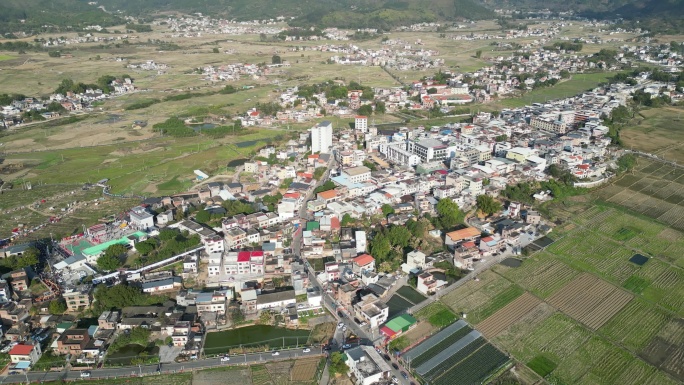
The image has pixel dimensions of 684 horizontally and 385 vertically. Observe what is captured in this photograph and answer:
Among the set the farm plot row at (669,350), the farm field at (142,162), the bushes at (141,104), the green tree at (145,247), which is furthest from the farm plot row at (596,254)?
the bushes at (141,104)

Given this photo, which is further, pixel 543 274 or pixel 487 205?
pixel 487 205

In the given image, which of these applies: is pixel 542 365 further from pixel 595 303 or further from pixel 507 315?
pixel 595 303

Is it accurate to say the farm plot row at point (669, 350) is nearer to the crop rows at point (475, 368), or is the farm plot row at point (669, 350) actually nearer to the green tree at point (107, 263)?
the crop rows at point (475, 368)

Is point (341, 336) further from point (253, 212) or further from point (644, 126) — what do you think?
point (644, 126)

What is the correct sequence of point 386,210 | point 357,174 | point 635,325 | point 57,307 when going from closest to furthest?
point 635,325 < point 57,307 < point 386,210 < point 357,174

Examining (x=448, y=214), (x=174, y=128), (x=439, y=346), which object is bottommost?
(x=439, y=346)

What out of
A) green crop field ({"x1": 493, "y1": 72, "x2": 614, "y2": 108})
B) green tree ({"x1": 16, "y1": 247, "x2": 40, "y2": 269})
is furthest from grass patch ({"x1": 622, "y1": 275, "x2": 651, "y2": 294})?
green crop field ({"x1": 493, "y1": 72, "x2": 614, "y2": 108})

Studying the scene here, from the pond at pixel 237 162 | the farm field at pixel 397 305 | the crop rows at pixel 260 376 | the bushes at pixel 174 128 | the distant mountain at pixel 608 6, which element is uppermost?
the distant mountain at pixel 608 6

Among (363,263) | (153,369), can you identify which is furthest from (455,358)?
(153,369)
